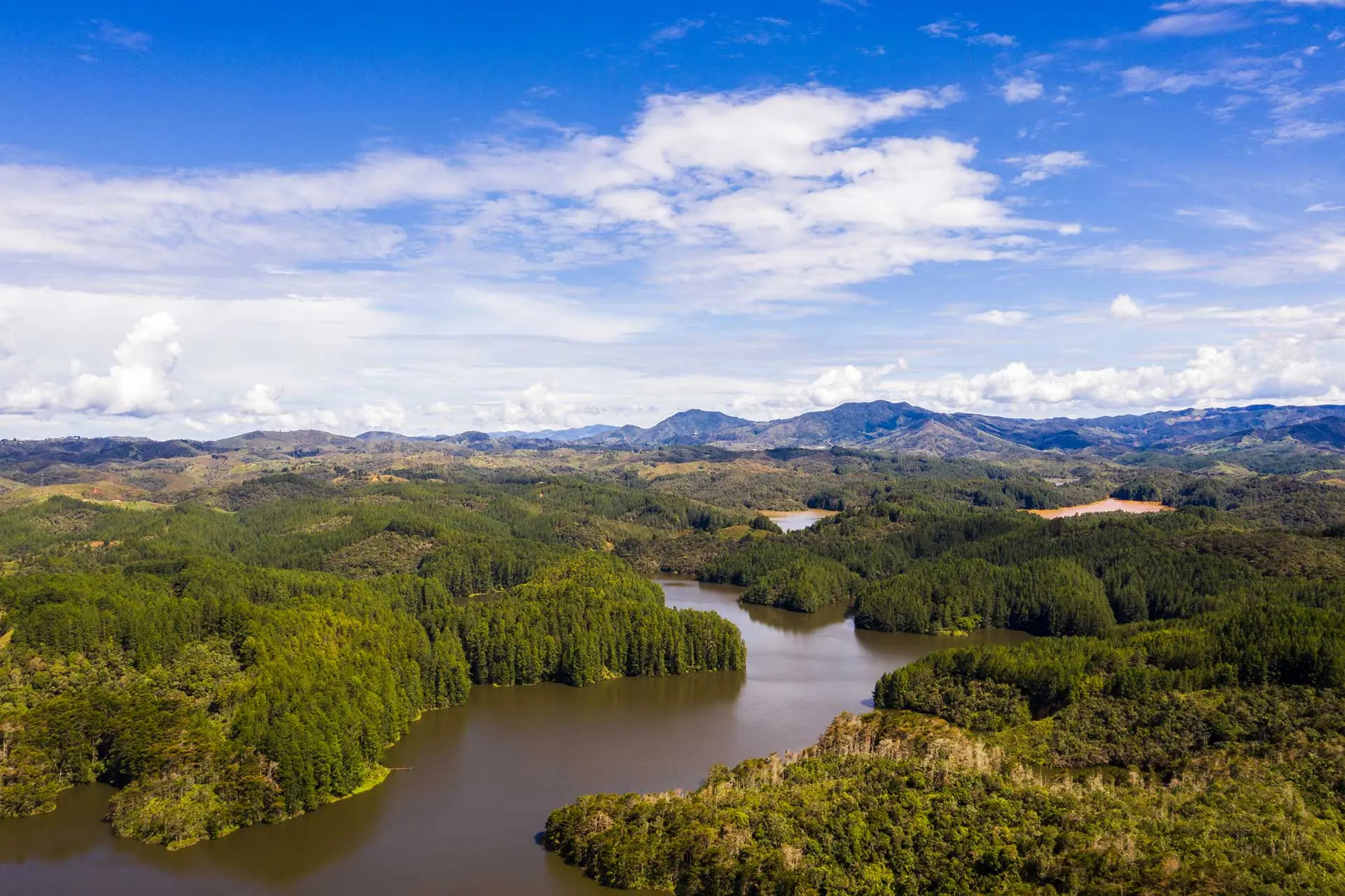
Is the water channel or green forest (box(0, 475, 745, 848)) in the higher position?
green forest (box(0, 475, 745, 848))

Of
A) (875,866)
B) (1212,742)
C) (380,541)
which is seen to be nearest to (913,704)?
(1212,742)

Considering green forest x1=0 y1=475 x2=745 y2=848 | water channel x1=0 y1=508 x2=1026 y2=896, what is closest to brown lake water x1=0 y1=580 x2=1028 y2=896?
water channel x1=0 y1=508 x2=1026 y2=896

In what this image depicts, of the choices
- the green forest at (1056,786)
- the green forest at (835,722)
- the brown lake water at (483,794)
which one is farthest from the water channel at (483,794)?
the green forest at (1056,786)

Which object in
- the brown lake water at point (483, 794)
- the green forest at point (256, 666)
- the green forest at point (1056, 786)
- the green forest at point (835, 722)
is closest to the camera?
the green forest at point (1056, 786)

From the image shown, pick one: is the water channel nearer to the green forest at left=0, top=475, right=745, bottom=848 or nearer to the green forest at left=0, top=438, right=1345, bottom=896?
the green forest at left=0, top=475, right=745, bottom=848

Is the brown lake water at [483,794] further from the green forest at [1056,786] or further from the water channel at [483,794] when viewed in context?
the green forest at [1056,786]

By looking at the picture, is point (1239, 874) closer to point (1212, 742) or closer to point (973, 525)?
point (1212, 742)

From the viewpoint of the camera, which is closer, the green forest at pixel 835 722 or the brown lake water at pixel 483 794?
the green forest at pixel 835 722
